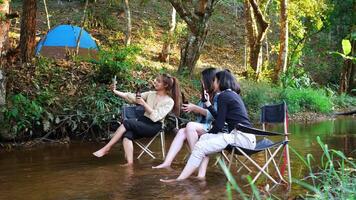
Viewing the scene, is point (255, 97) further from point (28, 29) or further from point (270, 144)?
point (270, 144)

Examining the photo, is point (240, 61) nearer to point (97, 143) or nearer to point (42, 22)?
point (42, 22)

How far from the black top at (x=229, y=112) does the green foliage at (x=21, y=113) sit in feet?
13.1

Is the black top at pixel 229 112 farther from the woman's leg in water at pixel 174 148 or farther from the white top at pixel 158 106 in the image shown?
the white top at pixel 158 106

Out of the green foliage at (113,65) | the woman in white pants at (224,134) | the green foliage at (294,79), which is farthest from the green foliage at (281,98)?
the woman in white pants at (224,134)

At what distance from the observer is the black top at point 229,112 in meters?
5.42

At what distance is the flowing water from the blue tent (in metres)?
6.87

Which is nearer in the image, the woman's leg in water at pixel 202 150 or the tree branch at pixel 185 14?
the woman's leg in water at pixel 202 150

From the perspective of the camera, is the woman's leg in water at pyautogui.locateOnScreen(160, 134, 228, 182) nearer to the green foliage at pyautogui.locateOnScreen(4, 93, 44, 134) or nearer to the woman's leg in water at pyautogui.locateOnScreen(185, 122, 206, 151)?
the woman's leg in water at pyautogui.locateOnScreen(185, 122, 206, 151)

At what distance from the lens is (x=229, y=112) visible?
5496 mm

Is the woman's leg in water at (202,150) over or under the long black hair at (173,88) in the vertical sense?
under

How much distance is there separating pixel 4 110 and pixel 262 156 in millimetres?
4227

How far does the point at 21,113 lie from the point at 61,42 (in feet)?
23.6

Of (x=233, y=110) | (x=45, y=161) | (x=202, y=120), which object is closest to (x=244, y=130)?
(x=233, y=110)

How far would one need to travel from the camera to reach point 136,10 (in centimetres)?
2427
